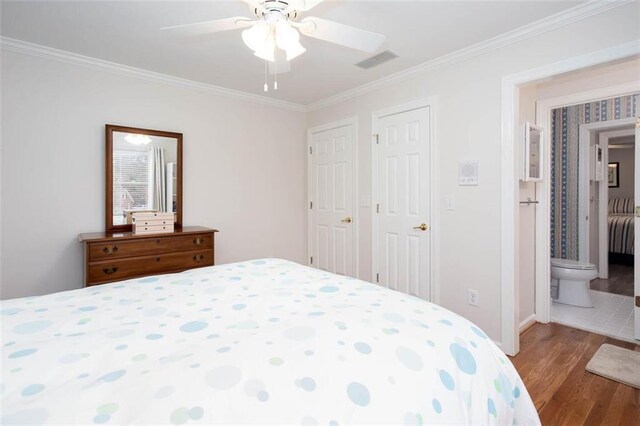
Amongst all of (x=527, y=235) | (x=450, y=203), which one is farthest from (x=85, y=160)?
(x=527, y=235)

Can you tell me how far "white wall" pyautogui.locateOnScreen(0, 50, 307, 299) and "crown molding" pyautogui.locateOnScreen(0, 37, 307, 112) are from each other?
0.15 ft

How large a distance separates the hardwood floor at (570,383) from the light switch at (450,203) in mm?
1270

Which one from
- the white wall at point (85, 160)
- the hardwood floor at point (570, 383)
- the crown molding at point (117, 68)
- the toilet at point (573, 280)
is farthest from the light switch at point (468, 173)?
the crown molding at point (117, 68)

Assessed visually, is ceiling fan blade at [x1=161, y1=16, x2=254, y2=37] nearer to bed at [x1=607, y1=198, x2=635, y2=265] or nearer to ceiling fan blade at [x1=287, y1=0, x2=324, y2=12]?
ceiling fan blade at [x1=287, y1=0, x2=324, y2=12]

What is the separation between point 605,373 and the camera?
228cm

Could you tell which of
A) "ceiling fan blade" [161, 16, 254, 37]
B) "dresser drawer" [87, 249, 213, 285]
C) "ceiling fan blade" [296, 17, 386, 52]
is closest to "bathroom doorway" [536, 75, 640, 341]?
"ceiling fan blade" [296, 17, 386, 52]

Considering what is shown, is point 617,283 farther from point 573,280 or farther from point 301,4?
point 301,4

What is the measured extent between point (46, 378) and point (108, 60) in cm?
300

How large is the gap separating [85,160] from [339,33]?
2512 millimetres

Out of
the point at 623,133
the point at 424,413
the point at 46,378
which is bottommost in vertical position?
the point at 424,413

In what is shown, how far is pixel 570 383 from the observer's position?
2.18 m

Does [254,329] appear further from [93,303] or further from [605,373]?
[605,373]

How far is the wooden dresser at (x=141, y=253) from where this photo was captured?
A: 8.51ft

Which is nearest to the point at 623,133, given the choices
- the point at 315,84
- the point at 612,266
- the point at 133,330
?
the point at 612,266
